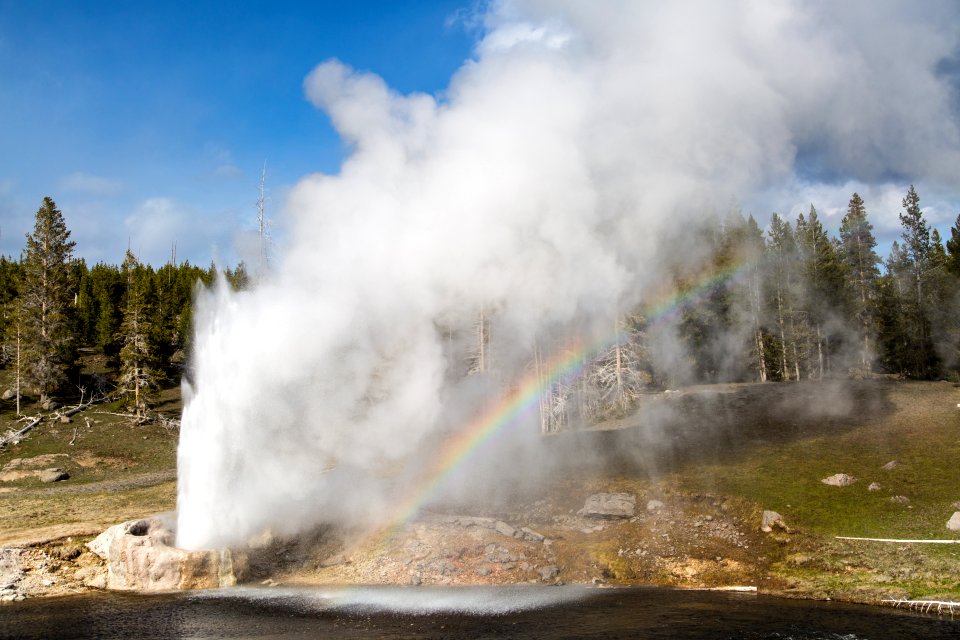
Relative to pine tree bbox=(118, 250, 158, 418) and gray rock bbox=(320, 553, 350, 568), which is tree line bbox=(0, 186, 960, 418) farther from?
gray rock bbox=(320, 553, 350, 568)

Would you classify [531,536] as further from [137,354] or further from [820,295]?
[820,295]

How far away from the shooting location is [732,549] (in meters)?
22.1

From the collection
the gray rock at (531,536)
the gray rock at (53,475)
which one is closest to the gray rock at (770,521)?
the gray rock at (531,536)

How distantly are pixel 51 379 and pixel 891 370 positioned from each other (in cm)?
8091

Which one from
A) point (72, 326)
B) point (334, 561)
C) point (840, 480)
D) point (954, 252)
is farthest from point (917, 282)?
point (72, 326)

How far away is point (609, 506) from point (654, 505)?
5.94ft

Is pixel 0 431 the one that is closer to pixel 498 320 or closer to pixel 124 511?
pixel 124 511

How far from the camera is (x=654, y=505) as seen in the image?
26422 millimetres

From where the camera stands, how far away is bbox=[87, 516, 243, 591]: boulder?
1994 centimetres

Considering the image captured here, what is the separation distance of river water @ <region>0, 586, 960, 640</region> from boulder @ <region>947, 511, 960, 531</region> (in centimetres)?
684

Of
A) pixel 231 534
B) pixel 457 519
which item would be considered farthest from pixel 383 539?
pixel 231 534

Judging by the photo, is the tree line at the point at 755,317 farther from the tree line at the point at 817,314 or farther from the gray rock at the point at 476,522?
the gray rock at the point at 476,522

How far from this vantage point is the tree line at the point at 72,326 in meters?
53.5

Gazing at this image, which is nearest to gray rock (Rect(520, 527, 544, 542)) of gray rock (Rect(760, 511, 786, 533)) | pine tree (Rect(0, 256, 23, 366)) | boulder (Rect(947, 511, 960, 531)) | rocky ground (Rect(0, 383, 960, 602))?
rocky ground (Rect(0, 383, 960, 602))
